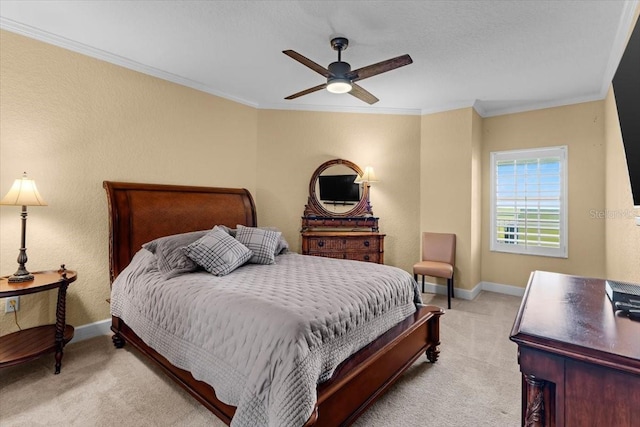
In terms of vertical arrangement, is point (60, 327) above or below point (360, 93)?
below

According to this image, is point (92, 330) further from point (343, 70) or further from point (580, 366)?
point (580, 366)

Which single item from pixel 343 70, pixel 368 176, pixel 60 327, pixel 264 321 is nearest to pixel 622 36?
pixel 343 70

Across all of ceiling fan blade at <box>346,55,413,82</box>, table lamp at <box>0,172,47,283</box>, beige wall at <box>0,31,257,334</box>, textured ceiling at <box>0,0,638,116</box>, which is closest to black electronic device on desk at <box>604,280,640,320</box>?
ceiling fan blade at <box>346,55,413,82</box>

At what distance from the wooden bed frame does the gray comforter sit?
0.09 m

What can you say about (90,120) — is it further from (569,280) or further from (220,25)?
(569,280)

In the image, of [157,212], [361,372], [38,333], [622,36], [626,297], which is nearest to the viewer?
[626,297]

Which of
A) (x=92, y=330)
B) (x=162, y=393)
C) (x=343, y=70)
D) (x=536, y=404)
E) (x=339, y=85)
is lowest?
(x=162, y=393)

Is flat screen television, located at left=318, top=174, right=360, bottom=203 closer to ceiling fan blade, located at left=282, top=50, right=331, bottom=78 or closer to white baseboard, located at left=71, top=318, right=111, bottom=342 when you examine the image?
ceiling fan blade, located at left=282, top=50, right=331, bottom=78

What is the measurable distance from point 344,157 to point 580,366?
402 centimetres

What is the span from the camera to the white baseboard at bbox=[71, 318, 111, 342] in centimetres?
289

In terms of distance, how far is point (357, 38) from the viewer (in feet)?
8.84

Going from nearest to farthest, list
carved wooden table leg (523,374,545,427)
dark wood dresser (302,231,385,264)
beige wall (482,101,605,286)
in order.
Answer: carved wooden table leg (523,374,545,427), beige wall (482,101,605,286), dark wood dresser (302,231,385,264)

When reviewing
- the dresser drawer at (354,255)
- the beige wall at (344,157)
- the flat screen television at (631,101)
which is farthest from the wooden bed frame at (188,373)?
the flat screen television at (631,101)

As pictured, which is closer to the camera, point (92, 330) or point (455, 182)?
point (92, 330)
